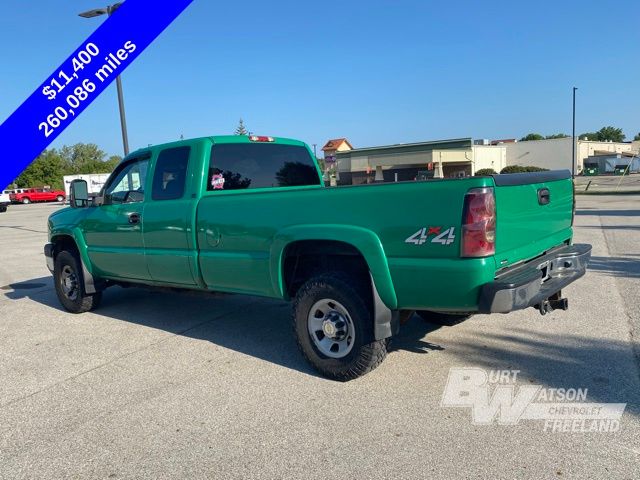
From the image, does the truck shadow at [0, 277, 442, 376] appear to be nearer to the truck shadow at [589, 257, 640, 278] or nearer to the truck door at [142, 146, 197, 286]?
the truck door at [142, 146, 197, 286]

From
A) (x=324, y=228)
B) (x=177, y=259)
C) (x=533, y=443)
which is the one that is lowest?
(x=533, y=443)

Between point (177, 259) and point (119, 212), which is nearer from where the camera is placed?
point (177, 259)

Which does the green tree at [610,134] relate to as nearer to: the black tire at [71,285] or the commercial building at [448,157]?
the commercial building at [448,157]

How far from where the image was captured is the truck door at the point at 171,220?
518 cm

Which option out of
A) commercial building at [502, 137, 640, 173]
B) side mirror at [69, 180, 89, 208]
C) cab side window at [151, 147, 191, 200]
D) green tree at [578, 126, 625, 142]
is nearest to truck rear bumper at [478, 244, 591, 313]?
cab side window at [151, 147, 191, 200]

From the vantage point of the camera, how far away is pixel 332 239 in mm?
4012

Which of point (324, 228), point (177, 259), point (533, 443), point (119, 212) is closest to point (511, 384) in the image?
point (533, 443)

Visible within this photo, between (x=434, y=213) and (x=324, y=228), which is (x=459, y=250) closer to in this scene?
(x=434, y=213)

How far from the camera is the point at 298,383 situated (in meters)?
4.27

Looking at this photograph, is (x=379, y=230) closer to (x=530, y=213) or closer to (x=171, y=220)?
(x=530, y=213)

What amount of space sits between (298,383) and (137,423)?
1.26 meters

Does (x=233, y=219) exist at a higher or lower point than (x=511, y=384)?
higher

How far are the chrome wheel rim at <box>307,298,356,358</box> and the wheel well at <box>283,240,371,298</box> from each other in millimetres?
265

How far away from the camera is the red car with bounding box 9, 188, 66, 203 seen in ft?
161
